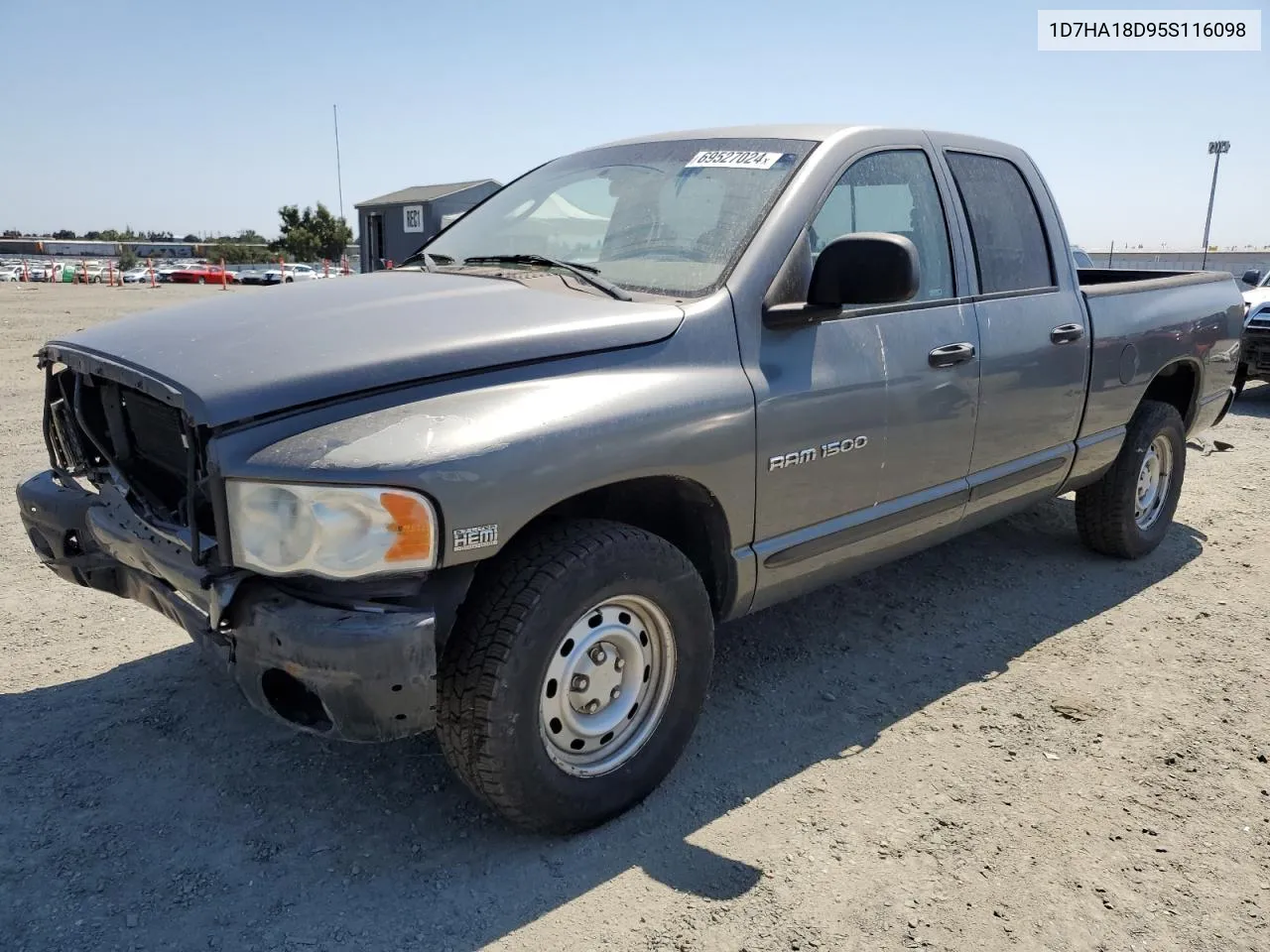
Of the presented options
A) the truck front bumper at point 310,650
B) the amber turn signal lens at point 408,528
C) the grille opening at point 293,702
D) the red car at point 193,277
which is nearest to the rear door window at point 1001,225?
the amber turn signal lens at point 408,528

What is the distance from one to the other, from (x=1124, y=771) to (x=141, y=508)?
10.1 ft

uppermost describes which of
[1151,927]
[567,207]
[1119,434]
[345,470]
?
[567,207]

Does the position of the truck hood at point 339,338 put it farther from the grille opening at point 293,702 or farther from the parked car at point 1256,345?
the parked car at point 1256,345

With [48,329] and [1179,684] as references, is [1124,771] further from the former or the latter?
[48,329]

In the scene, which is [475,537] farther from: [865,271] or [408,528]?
[865,271]

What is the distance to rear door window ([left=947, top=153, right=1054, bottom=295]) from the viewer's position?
3818 mm

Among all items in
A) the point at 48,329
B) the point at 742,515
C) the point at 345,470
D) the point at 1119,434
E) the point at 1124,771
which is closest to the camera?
the point at 345,470

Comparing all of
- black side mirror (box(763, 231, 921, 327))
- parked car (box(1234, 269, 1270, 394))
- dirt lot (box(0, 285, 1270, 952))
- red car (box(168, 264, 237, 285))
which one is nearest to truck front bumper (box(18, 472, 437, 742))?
dirt lot (box(0, 285, 1270, 952))

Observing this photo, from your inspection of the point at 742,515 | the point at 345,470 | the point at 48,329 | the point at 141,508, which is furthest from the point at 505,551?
the point at 48,329

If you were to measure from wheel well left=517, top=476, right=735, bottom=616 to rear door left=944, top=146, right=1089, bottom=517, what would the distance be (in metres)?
1.31

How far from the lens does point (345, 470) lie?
85.0 inches

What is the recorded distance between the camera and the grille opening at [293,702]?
230cm

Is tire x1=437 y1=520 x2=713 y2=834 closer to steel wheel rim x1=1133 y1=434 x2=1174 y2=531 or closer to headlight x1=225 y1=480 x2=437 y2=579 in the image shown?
headlight x1=225 y1=480 x2=437 y2=579

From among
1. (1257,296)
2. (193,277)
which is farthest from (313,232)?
(1257,296)
